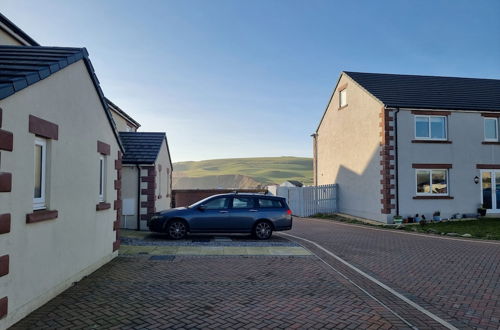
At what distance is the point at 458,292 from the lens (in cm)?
693

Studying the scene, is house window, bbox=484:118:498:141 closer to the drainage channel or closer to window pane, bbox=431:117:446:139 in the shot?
window pane, bbox=431:117:446:139

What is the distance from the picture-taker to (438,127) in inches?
774

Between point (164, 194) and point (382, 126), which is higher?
point (382, 126)

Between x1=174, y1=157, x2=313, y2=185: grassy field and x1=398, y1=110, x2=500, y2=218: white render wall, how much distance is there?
66.3 meters

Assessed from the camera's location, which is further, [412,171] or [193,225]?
[412,171]

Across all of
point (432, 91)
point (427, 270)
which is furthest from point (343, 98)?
point (427, 270)

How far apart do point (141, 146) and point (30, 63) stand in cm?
1078

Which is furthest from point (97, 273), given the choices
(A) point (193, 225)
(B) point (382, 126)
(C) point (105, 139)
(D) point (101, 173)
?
(B) point (382, 126)

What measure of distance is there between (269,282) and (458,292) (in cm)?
348

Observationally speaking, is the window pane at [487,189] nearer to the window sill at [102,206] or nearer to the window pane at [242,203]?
the window pane at [242,203]

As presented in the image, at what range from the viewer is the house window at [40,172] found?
237 inches

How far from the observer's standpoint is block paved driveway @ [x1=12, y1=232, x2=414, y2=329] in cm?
530

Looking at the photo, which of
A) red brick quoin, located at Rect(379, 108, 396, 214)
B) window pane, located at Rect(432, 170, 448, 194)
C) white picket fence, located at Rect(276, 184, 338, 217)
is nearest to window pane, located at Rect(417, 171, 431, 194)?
window pane, located at Rect(432, 170, 448, 194)

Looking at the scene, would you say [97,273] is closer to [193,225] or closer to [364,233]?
[193,225]
